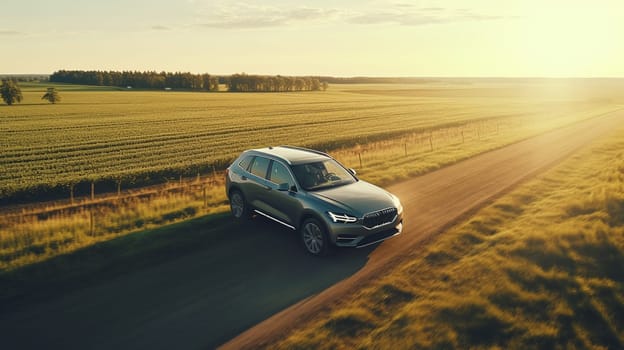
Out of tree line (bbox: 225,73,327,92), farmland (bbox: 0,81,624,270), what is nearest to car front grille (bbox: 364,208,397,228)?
farmland (bbox: 0,81,624,270)

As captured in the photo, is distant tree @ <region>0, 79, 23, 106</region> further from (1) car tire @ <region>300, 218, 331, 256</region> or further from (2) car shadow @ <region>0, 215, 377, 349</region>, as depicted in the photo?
(1) car tire @ <region>300, 218, 331, 256</region>

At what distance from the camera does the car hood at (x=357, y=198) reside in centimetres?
831

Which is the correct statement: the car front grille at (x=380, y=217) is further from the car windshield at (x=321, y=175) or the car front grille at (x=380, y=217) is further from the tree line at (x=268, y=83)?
the tree line at (x=268, y=83)

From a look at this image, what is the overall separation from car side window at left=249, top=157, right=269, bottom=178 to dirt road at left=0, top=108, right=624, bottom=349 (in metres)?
1.29

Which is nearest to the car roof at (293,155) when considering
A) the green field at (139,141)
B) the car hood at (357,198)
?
the car hood at (357,198)

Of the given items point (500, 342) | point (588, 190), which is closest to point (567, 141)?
point (588, 190)

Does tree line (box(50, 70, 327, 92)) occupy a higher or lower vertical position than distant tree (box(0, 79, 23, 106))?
higher

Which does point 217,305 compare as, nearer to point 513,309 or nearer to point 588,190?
point 513,309

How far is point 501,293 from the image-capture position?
22.2ft

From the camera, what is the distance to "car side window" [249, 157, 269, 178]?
1001cm

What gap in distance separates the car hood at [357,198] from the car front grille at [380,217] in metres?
0.08

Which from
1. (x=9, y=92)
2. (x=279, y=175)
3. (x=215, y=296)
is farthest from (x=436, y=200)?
(x=9, y=92)

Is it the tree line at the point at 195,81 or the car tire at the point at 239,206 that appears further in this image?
the tree line at the point at 195,81

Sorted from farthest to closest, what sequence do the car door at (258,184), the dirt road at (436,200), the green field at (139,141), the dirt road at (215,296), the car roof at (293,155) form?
the green field at (139,141) → the car door at (258,184) → the car roof at (293,155) → the dirt road at (436,200) → the dirt road at (215,296)
